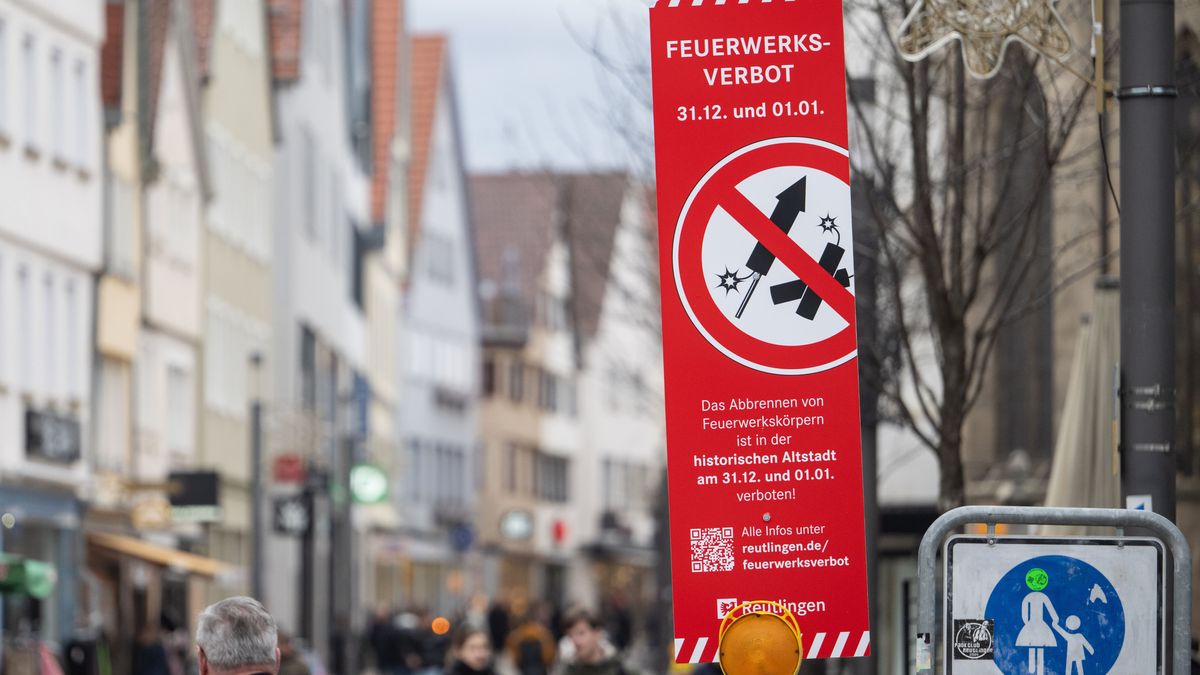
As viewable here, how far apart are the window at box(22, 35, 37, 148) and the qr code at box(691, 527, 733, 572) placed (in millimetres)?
27852

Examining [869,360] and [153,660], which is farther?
[153,660]

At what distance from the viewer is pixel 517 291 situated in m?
86.5

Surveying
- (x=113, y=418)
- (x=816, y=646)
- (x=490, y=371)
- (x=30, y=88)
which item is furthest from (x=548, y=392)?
(x=816, y=646)

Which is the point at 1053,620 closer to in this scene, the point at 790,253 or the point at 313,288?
the point at 790,253

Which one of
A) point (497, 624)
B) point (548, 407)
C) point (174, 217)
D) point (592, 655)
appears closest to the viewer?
point (592, 655)

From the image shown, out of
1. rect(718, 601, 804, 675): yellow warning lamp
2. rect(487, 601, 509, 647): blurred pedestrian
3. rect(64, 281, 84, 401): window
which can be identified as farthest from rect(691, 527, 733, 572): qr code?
rect(487, 601, 509, 647): blurred pedestrian

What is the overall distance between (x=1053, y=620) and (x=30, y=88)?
95.3 ft

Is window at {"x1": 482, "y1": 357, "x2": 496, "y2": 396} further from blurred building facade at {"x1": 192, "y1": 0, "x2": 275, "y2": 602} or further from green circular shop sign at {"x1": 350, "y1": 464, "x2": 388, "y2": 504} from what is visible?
green circular shop sign at {"x1": 350, "y1": 464, "x2": 388, "y2": 504}

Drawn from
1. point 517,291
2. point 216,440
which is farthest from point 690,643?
point 517,291

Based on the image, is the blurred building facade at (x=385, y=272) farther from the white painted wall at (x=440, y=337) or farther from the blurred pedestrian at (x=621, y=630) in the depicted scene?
the blurred pedestrian at (x=621, y=630)

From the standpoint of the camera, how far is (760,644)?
6.94 m

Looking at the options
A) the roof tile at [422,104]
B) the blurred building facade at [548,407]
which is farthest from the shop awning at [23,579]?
the blurred building facade at [548,407]

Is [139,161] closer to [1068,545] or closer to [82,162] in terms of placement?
[82,162]

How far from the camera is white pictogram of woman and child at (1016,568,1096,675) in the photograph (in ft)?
22.8
